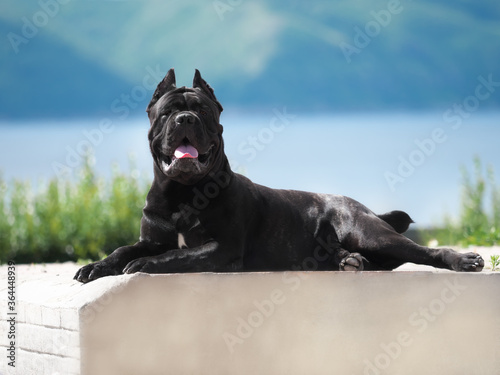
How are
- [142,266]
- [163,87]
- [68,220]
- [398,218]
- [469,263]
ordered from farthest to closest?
[68,220]
[398,218]
[163,87]
[469,263]
[142,266]

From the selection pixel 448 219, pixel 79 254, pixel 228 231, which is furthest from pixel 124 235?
pixel 228 231

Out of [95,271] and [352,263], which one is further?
[352,263]

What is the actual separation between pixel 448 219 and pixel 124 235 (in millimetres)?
4961

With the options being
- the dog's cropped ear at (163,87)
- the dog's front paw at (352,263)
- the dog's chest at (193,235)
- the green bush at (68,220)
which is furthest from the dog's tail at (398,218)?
the green bush at (68,220)

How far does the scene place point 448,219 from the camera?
1017cm

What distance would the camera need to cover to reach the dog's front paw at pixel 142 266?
151 inches

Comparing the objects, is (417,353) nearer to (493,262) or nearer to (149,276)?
(493,262)

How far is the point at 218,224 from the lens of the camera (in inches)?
163

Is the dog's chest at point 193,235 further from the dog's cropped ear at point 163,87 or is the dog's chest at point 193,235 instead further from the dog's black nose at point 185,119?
the dog's cropped ear at point 163,87

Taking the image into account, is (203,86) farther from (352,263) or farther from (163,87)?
(352,263)

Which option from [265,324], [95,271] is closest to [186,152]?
[95,271]

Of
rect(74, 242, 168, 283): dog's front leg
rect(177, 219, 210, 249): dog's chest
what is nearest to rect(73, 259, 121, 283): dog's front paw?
rect(74, 242, 168, 283): dog's front leg

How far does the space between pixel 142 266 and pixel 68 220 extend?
231 inches

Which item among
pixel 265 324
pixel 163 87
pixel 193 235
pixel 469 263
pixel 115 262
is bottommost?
pixel 265 324
